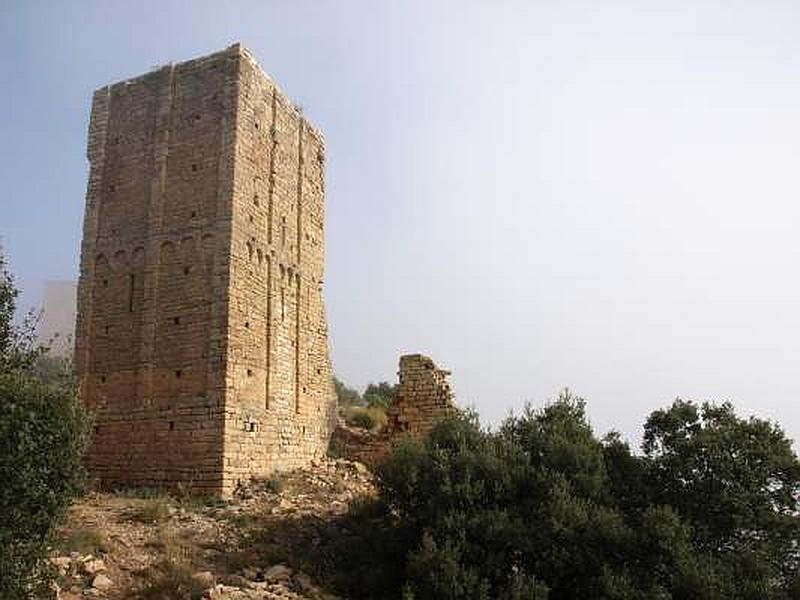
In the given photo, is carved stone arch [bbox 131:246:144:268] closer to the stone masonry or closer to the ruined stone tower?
the ruined stone tower

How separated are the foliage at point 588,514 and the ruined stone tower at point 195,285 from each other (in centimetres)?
325

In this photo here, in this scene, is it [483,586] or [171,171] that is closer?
[483,586]

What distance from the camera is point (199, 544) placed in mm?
11078

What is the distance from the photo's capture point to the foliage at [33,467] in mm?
8070

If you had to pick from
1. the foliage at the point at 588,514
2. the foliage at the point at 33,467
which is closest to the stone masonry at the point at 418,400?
the foliage at the point at 588,514

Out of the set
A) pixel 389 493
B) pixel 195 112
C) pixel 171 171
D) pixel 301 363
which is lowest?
pixel 389 493

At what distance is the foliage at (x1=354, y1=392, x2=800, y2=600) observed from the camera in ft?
34.2

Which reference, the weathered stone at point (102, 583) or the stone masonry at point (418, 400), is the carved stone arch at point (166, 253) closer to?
the stone masonry at point (418, 400)

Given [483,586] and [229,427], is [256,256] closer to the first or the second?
[229,427]

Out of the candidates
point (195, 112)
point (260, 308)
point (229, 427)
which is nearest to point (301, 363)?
point (260, 308)

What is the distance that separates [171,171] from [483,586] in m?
9.88

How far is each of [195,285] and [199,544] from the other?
5.02 meters

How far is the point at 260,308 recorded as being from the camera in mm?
14914

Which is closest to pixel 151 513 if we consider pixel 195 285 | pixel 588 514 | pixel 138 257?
pixel 195 285
